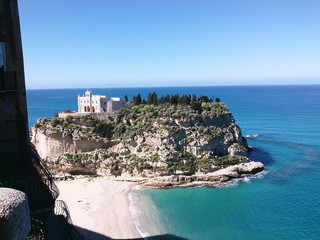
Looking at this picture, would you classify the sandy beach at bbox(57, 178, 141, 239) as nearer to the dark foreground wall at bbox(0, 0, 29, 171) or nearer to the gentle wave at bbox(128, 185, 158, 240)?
the gentle wave at bbox(128, 185, 158, 240)

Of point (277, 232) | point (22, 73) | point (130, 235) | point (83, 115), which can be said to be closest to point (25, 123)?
point (22, 73)

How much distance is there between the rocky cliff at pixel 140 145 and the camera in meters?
36.9

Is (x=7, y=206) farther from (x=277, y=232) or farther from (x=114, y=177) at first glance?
(x=114, y=177)

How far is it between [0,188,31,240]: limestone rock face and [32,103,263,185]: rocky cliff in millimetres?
33767

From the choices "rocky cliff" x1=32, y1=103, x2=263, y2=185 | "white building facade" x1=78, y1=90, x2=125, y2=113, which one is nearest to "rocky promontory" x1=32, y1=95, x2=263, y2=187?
"rocky cliff" x1=32, y1=103, x2=263, y2=185

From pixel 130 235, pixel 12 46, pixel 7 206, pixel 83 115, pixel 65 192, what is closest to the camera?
pixel 7 206

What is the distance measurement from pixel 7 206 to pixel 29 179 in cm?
783

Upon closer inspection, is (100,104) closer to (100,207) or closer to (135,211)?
(100,207)

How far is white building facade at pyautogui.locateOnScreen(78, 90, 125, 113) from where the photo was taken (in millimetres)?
51747

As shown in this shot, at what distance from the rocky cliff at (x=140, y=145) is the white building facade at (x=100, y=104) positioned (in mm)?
9835

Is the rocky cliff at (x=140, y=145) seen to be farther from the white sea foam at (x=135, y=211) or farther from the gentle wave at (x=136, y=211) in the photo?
the white sea foam at (x=135, y=211)

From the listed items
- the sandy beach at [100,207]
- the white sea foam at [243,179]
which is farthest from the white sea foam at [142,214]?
the white sea foam at [243,179]

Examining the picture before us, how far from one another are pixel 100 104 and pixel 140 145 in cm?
1732

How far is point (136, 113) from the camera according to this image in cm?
4381
